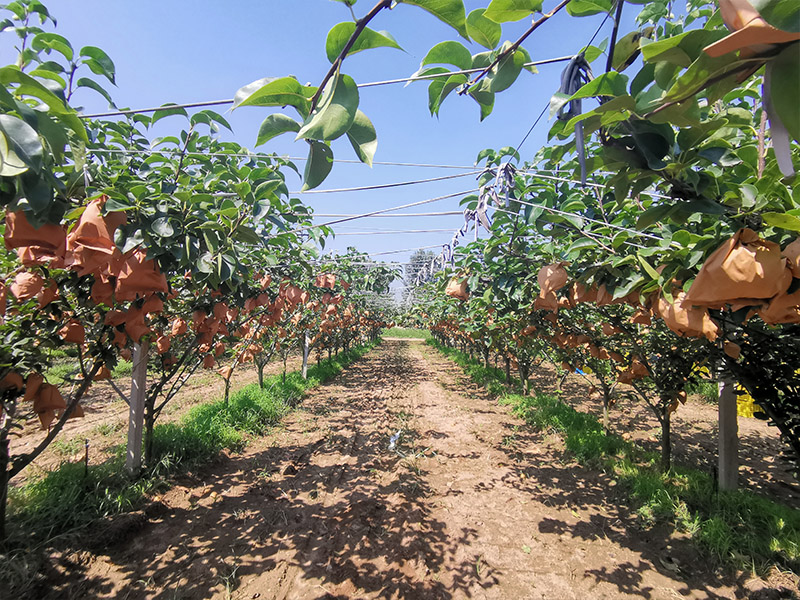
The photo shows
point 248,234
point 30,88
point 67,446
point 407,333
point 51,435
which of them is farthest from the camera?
point 407,333

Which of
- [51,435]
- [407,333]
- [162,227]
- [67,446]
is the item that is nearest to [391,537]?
[51,435]

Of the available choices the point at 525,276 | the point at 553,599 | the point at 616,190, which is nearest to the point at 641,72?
the point at 616,190

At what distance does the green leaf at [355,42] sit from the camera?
1.65 ft

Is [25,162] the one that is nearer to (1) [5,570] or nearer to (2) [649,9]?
(2) [649,9]

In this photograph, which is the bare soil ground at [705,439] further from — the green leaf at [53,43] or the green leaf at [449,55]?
the green leaf at [53,43]

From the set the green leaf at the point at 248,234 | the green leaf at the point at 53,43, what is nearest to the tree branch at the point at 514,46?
the green leaf at the point at 248,234

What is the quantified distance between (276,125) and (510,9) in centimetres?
48

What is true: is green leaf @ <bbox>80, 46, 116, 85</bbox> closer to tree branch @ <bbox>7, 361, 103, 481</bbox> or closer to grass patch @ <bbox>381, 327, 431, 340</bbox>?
tree branch @ <bbox>7, 361, 103, 481</bbox>

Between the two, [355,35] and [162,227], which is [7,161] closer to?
[355,35]

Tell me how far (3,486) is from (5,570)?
0.55 metres

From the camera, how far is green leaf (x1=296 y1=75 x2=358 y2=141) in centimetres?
45

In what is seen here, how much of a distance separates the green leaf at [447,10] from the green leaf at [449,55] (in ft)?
0.29

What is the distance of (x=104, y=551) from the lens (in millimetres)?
2752

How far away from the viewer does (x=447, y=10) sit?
55 cm
